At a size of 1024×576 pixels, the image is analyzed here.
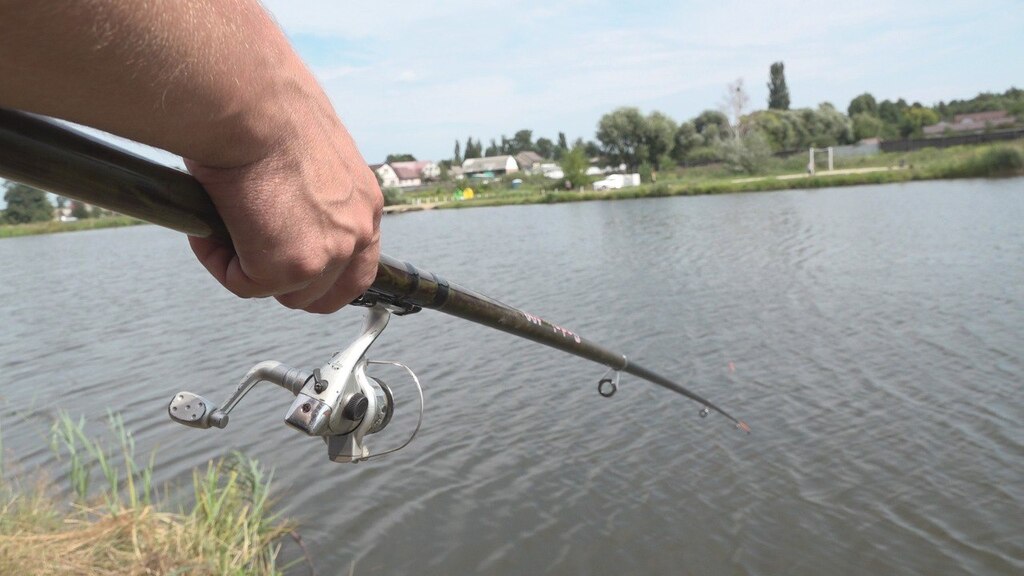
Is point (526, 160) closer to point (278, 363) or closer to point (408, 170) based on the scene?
point (408, 170)

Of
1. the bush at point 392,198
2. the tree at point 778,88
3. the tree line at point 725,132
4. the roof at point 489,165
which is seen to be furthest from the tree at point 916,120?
the roof at point 489,165

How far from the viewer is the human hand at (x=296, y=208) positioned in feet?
3.25

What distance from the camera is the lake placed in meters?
6.10

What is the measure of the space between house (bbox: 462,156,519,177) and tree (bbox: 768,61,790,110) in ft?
119

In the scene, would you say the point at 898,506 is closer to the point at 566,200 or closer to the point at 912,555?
the point at 912,555

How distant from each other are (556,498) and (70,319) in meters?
12.6

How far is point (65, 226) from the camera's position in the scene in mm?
60469

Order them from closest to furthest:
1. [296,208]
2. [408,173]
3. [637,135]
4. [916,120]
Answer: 1. [296,208]
2. [637,135]
3. [916,120]
4. [408,173]

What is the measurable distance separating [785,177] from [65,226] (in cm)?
5161

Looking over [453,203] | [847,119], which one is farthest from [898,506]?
[847,119]

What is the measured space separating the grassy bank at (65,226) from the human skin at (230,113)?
6125cm

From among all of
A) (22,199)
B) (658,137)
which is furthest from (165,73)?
(658,137)

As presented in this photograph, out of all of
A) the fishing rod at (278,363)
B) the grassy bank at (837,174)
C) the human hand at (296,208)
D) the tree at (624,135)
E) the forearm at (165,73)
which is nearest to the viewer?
the forearm at (165,73)

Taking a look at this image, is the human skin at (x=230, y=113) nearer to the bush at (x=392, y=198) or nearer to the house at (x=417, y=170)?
the bush at (x=392, y=198)
